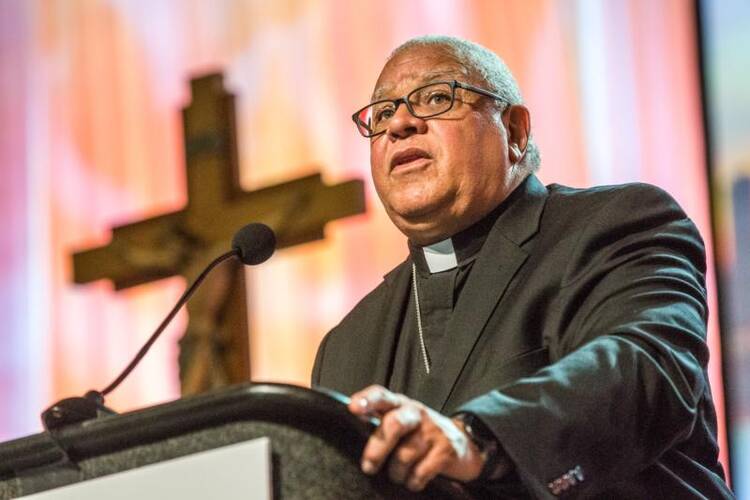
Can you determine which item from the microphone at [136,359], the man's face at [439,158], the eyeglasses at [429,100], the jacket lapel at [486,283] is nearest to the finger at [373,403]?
the microphone at [136,359]

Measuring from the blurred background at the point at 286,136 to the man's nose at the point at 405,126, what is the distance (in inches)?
64.4

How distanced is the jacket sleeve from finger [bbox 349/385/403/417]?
0.17 m

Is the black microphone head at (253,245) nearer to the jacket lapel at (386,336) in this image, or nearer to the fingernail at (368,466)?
the jacket lapel at (386,336)

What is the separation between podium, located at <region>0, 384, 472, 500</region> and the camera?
1.96 m

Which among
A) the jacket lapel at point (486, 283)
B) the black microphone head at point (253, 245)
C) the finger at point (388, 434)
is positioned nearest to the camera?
the finger at point (388, 434)

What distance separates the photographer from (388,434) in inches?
75.4

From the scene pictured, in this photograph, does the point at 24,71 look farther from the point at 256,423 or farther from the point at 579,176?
the point at 256,423

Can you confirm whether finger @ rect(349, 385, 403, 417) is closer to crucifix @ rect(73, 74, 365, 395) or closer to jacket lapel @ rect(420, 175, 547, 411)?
jacket lapel @ rect(420, 175, 547, 411)

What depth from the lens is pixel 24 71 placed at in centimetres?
667

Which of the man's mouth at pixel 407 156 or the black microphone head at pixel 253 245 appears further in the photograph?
the man's mouth at pixel 407 156

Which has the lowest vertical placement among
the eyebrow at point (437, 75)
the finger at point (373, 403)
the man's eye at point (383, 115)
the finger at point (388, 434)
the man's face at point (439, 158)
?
the finger at point (388, 434)

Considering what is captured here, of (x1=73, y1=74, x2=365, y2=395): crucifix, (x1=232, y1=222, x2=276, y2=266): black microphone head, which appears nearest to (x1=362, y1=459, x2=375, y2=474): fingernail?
(x1=232, y1=222, x2=276, y2=266): black microphone head

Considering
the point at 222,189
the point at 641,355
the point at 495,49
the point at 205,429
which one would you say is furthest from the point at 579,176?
the point at 205,429

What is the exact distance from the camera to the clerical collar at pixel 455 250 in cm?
328
